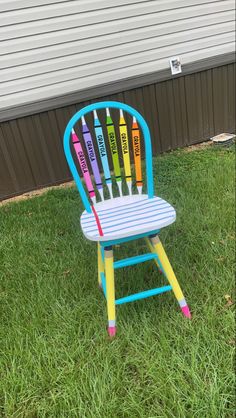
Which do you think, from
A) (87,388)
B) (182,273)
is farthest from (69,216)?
(87,388)

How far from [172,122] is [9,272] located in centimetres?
286

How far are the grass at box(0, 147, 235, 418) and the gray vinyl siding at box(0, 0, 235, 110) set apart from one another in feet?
5.22

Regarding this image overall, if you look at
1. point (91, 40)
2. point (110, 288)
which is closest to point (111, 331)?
point (110, 288)

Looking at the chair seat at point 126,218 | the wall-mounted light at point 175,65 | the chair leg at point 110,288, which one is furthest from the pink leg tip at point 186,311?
the wall-mounted light at point 175,65

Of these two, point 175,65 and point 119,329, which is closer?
point 119,329

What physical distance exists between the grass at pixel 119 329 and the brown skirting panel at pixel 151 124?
1.08 meters

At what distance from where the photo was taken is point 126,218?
1971 millimetres

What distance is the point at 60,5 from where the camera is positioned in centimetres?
373

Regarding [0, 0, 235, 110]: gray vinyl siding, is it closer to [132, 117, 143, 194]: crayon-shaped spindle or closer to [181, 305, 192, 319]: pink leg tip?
[132, 117, 143, 194]: crayon-shaped spindle

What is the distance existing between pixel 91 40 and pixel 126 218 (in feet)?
8.71

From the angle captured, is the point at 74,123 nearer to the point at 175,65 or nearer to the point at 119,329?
the point at 119,329

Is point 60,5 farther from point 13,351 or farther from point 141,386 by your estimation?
point 141,386

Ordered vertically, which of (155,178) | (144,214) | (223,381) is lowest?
(155,178)

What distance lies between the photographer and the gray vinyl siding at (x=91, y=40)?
12.1ft
